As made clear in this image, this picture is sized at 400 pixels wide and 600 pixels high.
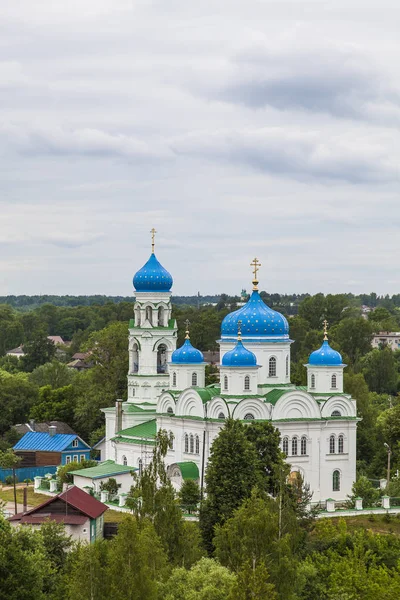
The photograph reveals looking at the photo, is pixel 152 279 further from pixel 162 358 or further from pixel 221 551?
pixel 221 551

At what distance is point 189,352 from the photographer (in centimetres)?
4309

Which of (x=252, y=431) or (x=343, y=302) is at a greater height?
(x=343, y=302)

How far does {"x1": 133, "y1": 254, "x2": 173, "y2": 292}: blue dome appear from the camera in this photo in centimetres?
4725

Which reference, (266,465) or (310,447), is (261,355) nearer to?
(310,447)

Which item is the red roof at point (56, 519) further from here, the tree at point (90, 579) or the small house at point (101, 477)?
the small house at point (101, 477)

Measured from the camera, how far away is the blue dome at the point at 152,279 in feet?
155

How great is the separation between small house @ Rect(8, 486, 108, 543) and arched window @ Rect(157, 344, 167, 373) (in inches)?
546

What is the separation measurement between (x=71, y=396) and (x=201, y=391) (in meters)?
17.9

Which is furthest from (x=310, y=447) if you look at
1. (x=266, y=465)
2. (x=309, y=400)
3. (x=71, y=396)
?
(x=71, y=396)

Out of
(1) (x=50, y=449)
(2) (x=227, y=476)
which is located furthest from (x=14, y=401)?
(2) (x=227, y=476)

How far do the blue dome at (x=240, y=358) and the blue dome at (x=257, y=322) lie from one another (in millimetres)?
2263

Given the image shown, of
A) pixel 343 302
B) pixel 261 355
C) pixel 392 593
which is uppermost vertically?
pixel 343 302

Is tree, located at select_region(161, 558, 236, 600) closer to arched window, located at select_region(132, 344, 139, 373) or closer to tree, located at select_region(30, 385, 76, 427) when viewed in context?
arched window, located at select_region(132, 344, 139, 373)

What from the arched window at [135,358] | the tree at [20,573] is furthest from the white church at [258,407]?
the tree at [20,573]
